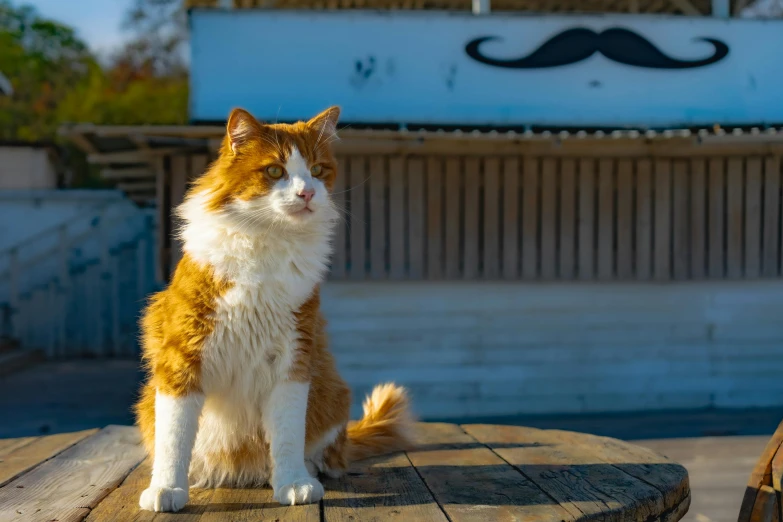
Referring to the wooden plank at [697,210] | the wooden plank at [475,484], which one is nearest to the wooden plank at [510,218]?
the wooden plank at [697,210]

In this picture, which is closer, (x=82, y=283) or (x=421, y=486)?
(x=421, y=486)

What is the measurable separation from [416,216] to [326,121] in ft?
16.2

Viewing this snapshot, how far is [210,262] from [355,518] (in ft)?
2.64

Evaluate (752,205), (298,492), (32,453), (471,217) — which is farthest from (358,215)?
(298,492)

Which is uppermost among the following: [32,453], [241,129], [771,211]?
[241,129]

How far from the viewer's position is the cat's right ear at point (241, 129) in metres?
2.14

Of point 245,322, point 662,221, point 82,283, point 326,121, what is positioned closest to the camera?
point 245,322

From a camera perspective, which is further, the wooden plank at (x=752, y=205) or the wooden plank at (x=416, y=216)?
the wooden plank at (x=752, y=205)

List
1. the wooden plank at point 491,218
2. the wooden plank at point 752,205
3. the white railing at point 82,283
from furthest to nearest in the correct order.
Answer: the white railing at point 82,283 < the wooden plank at point 752,205 < the wooden plank at point 491,218

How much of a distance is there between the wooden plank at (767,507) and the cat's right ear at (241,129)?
1.78 meters

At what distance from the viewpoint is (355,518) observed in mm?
1872

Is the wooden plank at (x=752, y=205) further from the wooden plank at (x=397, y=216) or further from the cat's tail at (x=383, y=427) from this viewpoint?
the cat's tail at (x=383, y=427)

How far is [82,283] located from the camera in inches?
505

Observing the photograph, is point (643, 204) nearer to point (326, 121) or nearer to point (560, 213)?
point (560, 213)
